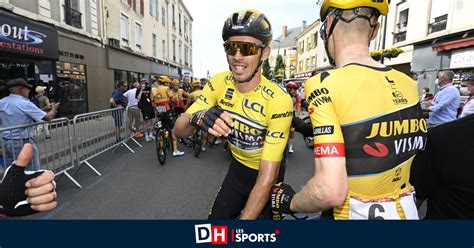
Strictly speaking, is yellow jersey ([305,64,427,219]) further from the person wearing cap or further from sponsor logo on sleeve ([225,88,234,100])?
the person wearing cap

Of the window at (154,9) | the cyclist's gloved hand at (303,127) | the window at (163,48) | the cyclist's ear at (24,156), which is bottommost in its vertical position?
the cyclist's ear at (24,156)

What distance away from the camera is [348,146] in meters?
1.12

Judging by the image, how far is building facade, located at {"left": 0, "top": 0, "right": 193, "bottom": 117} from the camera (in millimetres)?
8547

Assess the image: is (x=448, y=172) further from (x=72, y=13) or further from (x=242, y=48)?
(x=72, y=13)

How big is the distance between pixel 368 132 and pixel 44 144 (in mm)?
4876

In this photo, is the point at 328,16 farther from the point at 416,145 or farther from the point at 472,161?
the point at 472,161

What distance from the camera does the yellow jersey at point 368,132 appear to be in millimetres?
1092

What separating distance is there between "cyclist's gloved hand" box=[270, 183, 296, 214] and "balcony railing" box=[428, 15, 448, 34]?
1593cm

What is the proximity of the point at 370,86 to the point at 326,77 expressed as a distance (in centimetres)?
19

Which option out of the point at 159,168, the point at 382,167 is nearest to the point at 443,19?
the point at 159,168

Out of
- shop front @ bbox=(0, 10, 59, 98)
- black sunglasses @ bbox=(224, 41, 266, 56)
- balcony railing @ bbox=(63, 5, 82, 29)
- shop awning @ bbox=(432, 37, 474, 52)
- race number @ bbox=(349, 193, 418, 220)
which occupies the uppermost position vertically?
balcony railing @ bbox=(63, 5, 82, 29)

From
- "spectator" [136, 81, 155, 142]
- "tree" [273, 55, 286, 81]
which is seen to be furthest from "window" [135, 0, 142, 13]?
"tree" [273, 55, 286, 81]

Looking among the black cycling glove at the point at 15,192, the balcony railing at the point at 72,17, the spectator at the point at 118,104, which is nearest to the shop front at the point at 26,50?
the balcony railing at the point at 72,17

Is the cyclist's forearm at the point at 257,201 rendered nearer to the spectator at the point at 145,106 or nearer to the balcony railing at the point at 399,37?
the spectator at the point at 145,106
